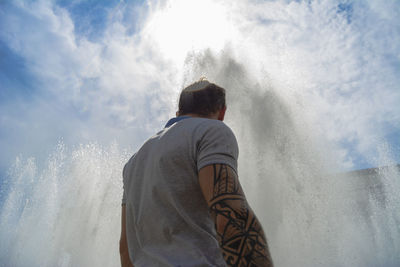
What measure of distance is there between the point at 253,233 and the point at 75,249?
72.5ft

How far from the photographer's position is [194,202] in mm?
1048

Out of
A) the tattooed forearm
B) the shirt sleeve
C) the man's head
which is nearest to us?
the tattooed forearm

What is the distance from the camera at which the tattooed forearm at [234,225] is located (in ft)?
2.62

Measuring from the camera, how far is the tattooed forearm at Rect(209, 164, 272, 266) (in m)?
0.80

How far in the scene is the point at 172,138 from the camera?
117 cm

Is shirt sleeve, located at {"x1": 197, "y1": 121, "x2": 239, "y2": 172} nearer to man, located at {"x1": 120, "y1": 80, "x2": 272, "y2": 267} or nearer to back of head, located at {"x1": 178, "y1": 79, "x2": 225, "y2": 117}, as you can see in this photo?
man, located at {"x1": 120, "y1": 80, "x2": 272, "y2": 267}

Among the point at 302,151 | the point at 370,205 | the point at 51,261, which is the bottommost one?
the point at 51,261

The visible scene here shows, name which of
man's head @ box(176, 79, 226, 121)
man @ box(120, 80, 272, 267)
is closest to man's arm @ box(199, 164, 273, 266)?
man @ box(120, 80, 272, 267)

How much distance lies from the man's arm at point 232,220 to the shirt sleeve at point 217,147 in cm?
3

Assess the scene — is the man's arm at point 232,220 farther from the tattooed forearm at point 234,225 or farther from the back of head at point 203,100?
the back of head at point 203,100

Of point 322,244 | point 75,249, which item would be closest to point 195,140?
point 322,244

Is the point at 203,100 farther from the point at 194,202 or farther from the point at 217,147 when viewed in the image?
the point at 194,202

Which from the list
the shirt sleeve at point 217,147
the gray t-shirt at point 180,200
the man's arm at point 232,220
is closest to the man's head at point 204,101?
the gray t-shirt at point 180,200

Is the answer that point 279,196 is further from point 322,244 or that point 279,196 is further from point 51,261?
A: point 51,261
